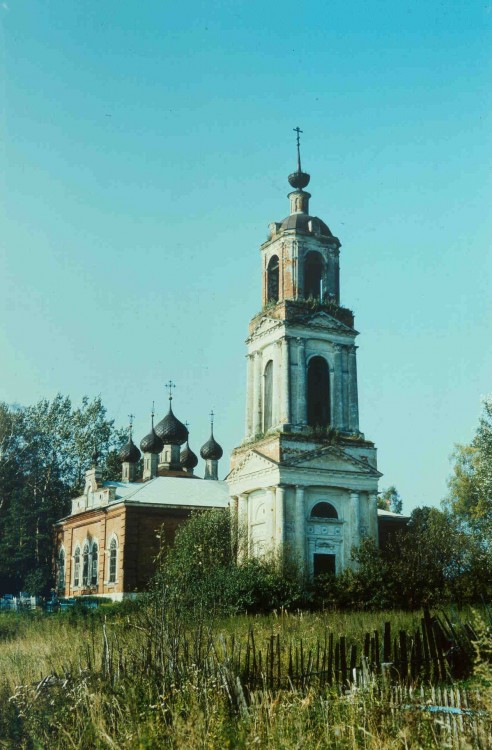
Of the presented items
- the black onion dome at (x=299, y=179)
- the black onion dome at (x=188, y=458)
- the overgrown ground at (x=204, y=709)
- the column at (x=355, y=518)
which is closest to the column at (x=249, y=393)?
the column at (x=355, y=518)

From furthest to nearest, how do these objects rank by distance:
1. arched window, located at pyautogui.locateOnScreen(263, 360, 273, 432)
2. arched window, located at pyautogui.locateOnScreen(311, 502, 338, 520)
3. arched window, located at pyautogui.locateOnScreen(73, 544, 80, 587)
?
arched window, located at pyautogui.locateOnScreen(73, 544, 80, 587) → arched window, located at pyautogui.locateOnScreen(263, 360, 273, 432) → arched window, located at pyautogui.locateOnScreen(311, 502, 338, 520)

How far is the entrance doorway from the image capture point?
30062 millimetres

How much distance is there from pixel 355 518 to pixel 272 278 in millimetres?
10400

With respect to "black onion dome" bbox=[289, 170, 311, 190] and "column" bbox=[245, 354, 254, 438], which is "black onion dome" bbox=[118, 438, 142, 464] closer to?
"column" bbox=[245, 354, 254, 438]

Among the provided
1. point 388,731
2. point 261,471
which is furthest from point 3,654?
point 261,471

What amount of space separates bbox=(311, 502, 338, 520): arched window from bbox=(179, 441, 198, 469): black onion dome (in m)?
20.0

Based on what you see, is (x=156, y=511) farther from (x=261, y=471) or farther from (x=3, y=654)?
(x=3, y=654)

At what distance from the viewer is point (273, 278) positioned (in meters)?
34.5

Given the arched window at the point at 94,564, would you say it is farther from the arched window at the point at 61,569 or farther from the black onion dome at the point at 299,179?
the black onion dome at the point at 299,179

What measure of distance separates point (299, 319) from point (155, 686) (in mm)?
23541

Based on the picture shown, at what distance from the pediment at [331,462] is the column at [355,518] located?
0.96 metres

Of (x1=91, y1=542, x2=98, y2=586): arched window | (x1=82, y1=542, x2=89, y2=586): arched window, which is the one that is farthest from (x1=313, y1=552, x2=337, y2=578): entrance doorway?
(x1=82, y1=542, x2=89, y2=586): arched window

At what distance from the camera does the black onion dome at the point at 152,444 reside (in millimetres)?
47562

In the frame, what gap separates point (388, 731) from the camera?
724cm
